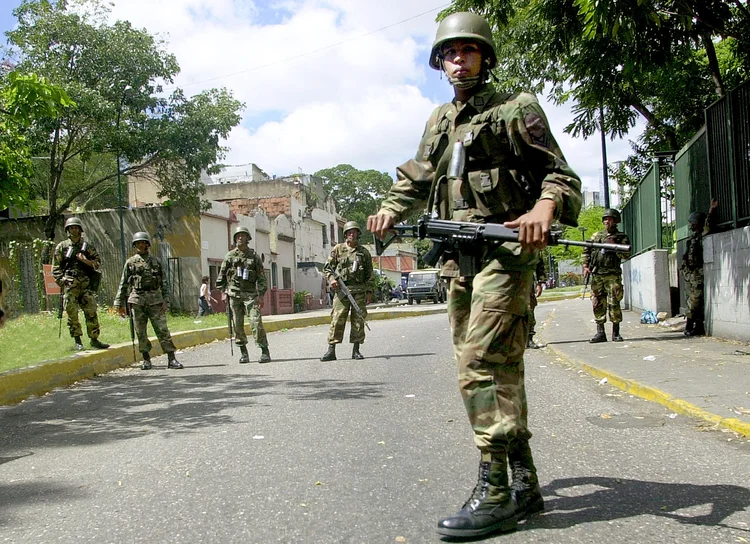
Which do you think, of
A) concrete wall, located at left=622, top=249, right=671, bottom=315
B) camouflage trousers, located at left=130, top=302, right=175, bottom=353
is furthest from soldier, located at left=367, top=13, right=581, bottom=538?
concrete wall, located at left=622, top=249, right=671, bottom=315

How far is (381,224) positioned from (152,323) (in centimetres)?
715

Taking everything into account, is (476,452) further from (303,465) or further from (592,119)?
(592,119)

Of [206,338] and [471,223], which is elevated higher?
[471,223]

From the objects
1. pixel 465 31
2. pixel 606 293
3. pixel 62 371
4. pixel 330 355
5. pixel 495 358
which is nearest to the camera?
pixel 495 358

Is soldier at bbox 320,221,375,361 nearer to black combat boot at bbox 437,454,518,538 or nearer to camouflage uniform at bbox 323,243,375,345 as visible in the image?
camouflage uniform at bbox 323,243,375,345

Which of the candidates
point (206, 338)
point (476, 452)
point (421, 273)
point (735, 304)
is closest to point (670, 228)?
point (735, 304)

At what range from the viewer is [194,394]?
701 cm

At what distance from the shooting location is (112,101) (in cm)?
2169

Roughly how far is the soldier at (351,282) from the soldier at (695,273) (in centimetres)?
473

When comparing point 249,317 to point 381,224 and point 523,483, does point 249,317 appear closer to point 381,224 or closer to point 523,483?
point 381,224

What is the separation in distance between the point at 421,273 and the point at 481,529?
125 ft

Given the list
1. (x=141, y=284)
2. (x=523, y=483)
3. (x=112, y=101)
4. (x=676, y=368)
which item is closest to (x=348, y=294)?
(x=141, y=284)

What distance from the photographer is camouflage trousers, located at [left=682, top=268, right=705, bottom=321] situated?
10250mm

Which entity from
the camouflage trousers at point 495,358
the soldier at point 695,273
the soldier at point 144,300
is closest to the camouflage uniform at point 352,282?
the soldier at point 144,300
